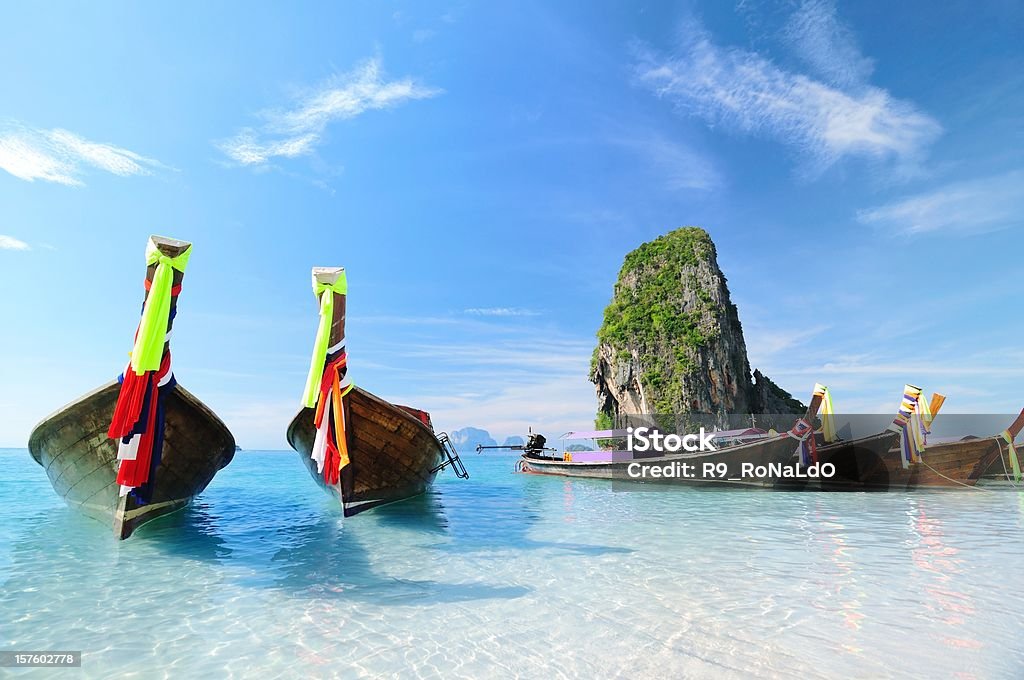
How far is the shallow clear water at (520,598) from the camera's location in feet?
15.0

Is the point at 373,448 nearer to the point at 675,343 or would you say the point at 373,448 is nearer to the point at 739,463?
the point at 739,463

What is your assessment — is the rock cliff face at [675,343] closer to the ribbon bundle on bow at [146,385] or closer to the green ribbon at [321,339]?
the green ribbon at [321,339]

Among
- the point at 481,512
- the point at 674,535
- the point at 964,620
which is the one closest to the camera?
the point at 964,620

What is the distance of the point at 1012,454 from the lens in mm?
22547

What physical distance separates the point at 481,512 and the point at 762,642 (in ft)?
35.2

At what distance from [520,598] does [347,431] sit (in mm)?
5869

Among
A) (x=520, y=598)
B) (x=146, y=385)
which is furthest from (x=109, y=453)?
(x=520, y=598)

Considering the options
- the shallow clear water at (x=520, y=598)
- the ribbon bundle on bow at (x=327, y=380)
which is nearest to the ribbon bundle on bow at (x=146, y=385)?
the shallow clear water at (x=520, y=598)

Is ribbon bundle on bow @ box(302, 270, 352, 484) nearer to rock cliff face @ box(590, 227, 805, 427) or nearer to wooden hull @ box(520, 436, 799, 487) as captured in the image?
wooden hull @ box(520, 436, 799, 487)

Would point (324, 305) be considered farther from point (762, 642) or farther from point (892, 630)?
point (892, 630)

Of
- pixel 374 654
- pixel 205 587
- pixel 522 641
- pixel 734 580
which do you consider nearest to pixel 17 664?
pixel 205 587

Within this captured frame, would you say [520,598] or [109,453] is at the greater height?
[109,453]

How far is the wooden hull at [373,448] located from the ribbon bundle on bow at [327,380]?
40 centimetres

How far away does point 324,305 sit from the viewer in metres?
9.88
